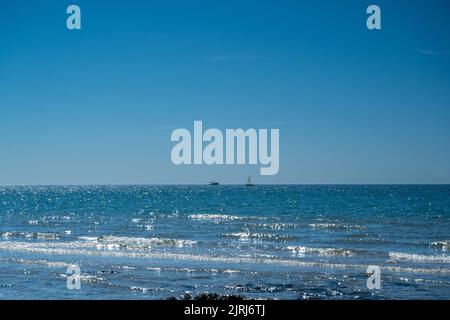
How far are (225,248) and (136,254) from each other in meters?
4.98

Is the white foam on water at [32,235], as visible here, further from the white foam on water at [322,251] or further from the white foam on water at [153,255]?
the white foam on water at [322,251]

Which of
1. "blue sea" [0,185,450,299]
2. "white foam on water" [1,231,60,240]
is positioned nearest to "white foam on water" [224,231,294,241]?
"blue sea" [0,185,450,299]

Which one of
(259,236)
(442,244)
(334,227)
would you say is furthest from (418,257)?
(334,227)

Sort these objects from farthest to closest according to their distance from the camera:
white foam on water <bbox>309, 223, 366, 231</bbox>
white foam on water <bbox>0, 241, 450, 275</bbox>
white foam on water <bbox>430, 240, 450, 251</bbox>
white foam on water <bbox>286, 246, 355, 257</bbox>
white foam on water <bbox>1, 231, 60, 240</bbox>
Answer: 1. white foam on water <bbox>309, 223, 366, 231</bbox>
2. white foam on water <bbox>1, 231, 60, 240</bbox>
3. white foam on water <bbox>430, 240, 450, 251</bbox>
4. white foam on water <bbox>286, 246, 355, 257</bbox>
5. white foam on water <bbox>0, 241, 450, 275</bbox>

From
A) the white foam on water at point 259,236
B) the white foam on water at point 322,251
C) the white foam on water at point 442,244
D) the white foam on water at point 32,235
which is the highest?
the white foam on water at point 322,251

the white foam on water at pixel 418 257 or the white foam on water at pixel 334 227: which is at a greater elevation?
the white foam on water at pixel 418 257

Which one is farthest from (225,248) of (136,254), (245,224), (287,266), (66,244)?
(245,224)

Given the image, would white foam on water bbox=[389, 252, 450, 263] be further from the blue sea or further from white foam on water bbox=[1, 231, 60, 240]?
white foam on water bbox=[1, 231, 60, 240]

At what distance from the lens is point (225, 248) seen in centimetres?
2836

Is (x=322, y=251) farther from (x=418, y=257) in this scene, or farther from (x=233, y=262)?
(x=233, y=262)

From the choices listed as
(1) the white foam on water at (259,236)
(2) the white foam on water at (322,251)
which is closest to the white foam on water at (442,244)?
(2) the white foam on water at (322,251)

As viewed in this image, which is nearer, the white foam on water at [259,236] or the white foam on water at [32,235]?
the white foam on water at [259,236]

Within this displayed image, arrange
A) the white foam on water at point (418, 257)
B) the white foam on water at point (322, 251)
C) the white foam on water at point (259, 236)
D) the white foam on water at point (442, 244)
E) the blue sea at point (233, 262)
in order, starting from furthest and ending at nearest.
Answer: the white foam on water at point (259, 236), the white foam on water at point (442, 244), the white foam on water at point (322, 251), the white foam on water at point (418, 257), the blue sea at point (233, 262)
